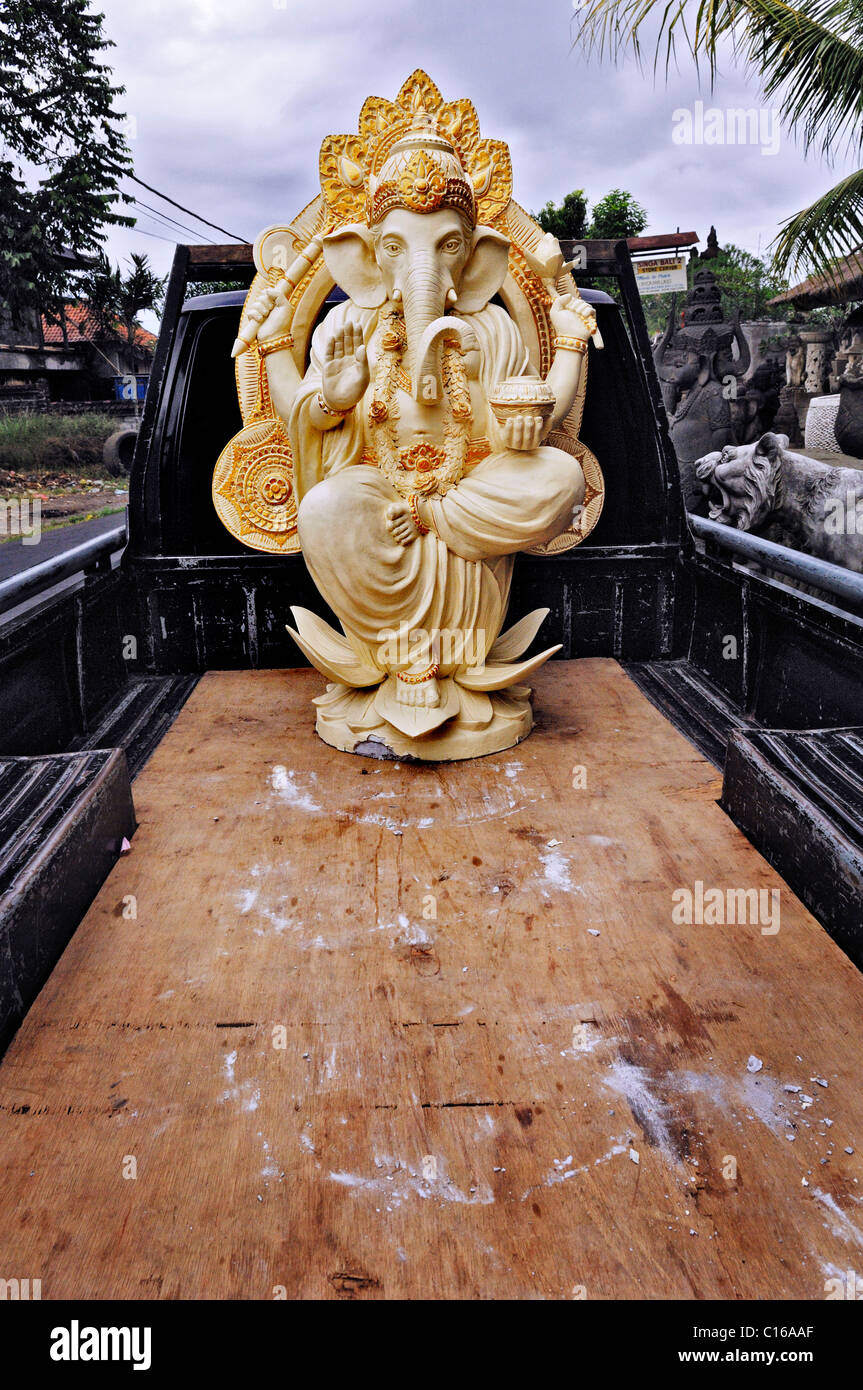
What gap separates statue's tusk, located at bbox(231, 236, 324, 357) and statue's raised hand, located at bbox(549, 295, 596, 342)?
78 cm

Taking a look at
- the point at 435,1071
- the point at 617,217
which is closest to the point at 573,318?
the point at 435,1071

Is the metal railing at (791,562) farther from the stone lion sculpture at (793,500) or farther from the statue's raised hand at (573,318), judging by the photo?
the statue's raised hand at (573,318)

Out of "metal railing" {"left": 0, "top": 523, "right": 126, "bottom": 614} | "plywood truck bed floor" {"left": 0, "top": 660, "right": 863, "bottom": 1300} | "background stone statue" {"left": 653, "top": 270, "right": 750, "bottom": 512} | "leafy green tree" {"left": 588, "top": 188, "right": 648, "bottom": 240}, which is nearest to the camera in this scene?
"plywood truck bed floor" {"left": 0, "top": 660, "right": 863, "bottom": 1300}

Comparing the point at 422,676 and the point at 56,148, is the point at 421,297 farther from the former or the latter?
the point at 56,148

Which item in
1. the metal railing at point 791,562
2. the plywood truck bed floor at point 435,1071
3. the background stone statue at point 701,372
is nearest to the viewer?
the plywood truck bed floor at point 435,1071

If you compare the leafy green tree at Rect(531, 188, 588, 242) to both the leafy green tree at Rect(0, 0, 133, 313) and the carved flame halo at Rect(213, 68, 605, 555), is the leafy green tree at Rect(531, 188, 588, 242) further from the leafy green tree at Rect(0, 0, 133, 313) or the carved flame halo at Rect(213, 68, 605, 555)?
the carved flame halo at Rect(213, 68, 605, 555)

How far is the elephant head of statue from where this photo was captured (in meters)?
2.55

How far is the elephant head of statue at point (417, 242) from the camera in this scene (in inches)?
100

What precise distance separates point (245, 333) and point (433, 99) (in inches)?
36.7

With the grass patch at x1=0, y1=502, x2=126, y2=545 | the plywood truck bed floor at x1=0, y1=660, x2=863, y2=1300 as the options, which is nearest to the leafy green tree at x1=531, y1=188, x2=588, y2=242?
the grass patch at x1=0, y1=502, x2=126, y2=545

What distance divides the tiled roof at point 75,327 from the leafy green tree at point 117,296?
10 cm

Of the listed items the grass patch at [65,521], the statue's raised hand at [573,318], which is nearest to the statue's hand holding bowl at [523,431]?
the statue's raised hand at [573,318]

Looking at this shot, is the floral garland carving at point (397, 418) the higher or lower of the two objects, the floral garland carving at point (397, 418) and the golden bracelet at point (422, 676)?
the higher

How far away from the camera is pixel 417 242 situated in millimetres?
2582
